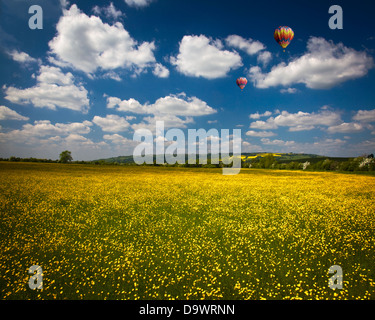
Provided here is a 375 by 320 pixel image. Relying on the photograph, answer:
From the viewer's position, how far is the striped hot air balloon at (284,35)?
35.2m

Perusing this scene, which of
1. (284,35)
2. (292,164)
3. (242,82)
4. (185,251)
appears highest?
(284,35)

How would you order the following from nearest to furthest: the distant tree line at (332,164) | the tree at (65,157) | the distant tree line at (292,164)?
1. the distant tree line at (332,164)
2. the distant tree line at (292,164)
3. the tree at (65,157)

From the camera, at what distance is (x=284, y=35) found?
116 ft

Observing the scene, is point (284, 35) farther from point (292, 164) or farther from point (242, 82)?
point (292, 164)

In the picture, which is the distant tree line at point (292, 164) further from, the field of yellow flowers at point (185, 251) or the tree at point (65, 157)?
the field of yellow flowers at point (185, 251)

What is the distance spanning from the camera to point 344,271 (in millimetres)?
7750

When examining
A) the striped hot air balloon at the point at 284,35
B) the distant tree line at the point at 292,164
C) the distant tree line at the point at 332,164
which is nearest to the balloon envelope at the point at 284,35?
the striped hot air balloon at the point at 284,35

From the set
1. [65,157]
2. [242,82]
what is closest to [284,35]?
[242,82]

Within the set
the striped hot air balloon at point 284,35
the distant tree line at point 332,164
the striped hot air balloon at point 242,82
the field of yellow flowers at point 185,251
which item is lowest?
the field of yellow flowers at point 185,251

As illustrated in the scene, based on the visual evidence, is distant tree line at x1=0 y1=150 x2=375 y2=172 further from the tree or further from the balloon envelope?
the balloon envelope

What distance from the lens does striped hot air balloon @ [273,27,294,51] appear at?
35.2 m
